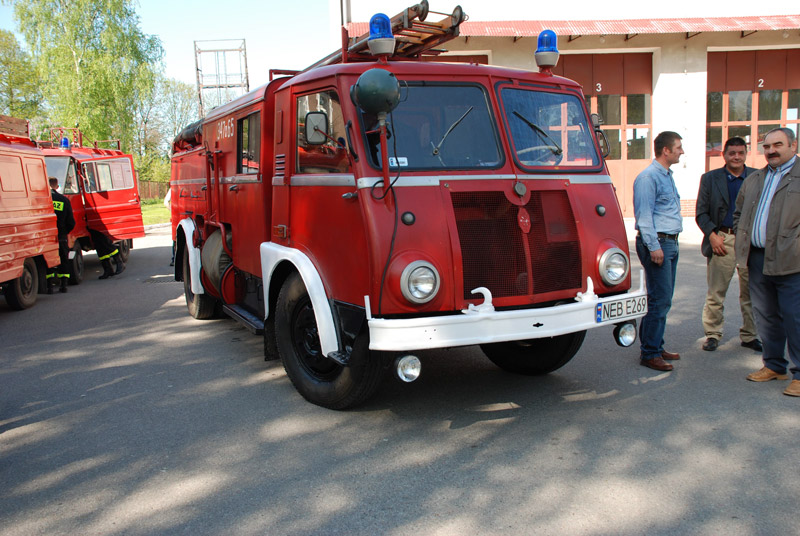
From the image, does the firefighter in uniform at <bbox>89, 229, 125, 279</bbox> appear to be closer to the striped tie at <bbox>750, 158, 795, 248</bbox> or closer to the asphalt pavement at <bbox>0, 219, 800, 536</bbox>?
the asphalt pavement at <bbox>0, 219, 800, 536</bbox>

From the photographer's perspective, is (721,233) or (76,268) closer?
(721,233)

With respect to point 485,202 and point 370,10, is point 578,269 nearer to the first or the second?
point 485,202

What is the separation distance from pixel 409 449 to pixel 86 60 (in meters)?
37.1

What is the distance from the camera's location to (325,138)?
4.56 m

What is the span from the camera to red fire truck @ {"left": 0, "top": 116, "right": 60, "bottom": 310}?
934 cm

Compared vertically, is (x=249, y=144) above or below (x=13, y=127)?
below

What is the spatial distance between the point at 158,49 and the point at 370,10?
2484cm

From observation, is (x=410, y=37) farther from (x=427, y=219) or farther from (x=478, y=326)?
(x=478, y=326)

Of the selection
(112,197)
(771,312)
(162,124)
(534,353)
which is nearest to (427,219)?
(534,353)

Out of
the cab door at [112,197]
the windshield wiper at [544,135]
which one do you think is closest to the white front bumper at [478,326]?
the windshield wiper at [544,135]

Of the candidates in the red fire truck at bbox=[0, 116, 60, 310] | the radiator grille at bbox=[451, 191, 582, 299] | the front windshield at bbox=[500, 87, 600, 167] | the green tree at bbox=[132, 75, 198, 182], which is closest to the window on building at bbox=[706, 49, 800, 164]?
the front windshield at bbox=[500, 87, 600, 167]

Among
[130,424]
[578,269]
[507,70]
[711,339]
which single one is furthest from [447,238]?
[711,339]

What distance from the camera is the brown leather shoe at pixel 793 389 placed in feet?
16.0

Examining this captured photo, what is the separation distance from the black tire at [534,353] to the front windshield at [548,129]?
4.38ft
